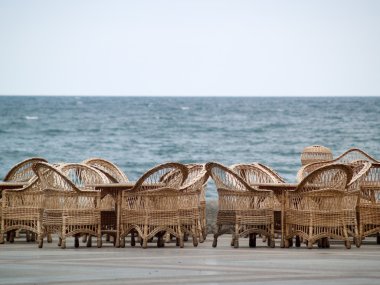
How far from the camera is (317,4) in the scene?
168 feet

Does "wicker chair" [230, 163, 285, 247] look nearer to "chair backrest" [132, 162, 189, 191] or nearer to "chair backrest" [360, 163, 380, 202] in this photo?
"chair backrest" [132, 162, 189, 191]

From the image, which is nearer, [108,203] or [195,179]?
[195,179]

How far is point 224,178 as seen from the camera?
9.43 meters

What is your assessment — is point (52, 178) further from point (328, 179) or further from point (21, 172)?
point (328, 179)

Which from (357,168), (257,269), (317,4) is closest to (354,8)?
(317,4)

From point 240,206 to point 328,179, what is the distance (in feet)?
2.73

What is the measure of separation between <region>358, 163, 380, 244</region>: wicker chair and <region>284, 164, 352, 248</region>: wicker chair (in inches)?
18.8

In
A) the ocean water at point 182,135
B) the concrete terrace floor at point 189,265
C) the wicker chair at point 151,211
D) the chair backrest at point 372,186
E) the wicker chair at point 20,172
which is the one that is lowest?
the concrete terrace floor at point 189,265

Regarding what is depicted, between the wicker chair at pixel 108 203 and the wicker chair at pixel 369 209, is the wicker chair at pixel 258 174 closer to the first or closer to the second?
the wicker chair at pixel 369 209

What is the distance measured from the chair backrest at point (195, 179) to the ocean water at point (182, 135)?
43.2 feet

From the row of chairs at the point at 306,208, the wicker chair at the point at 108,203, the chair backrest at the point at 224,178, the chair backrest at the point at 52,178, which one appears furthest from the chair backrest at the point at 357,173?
the chair backrest at the point at 52,178

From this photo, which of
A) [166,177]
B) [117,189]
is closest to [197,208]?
[166,177]

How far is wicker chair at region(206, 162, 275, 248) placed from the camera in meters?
9.18

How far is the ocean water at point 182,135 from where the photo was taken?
36125 mm
